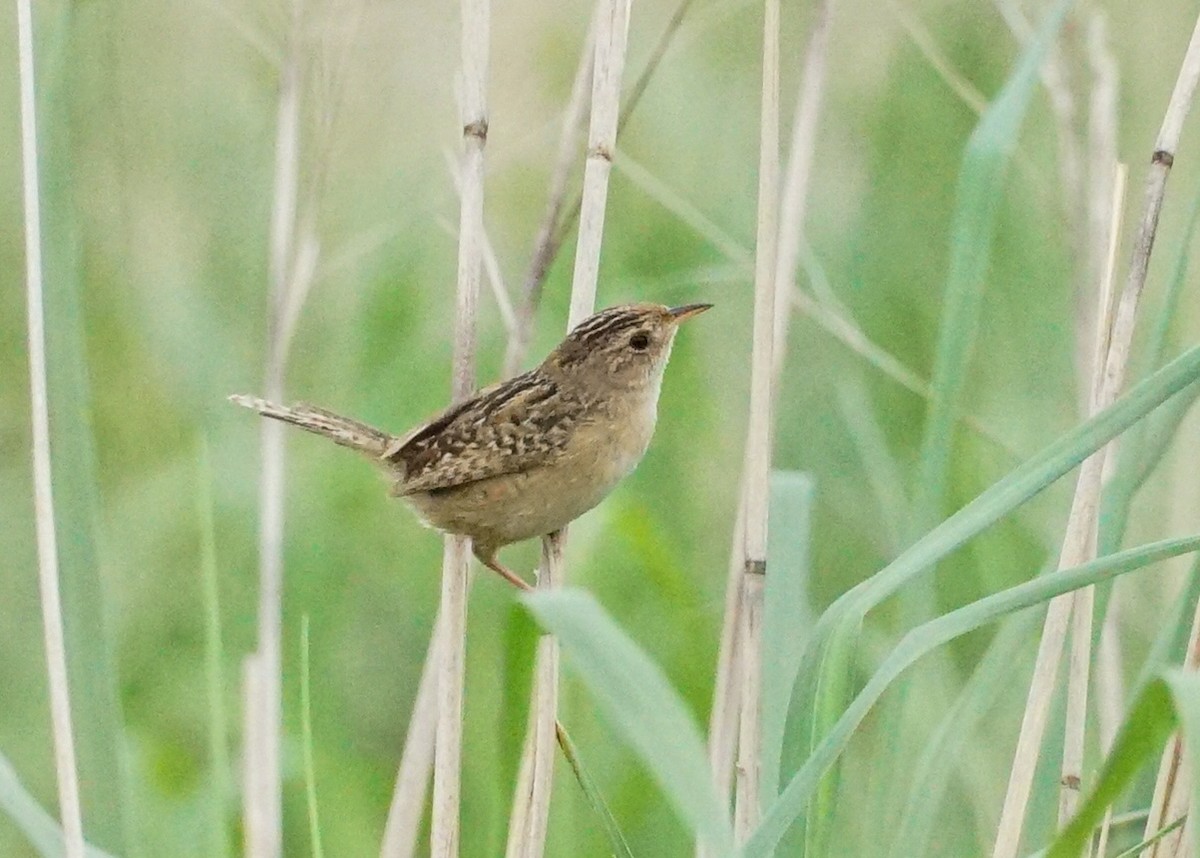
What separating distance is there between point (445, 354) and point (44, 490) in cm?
147

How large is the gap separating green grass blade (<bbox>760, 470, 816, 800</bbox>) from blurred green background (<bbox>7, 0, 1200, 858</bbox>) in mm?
638

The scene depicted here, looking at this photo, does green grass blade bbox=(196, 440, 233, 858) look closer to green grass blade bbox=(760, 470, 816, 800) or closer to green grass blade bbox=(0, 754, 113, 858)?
green grass blade bbox=(0, 754, 113, 858)

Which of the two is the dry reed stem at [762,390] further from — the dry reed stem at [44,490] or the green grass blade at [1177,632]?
the dry reed stem at [44,490]

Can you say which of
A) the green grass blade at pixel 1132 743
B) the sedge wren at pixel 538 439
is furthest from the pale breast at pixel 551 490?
the green grass blade at pixel 1132 743

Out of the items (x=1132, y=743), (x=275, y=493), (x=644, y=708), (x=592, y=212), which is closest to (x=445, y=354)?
(x=275, y=493)

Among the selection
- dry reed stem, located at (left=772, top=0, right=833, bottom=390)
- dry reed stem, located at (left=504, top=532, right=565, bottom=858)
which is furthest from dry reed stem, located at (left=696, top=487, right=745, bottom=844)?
dry reed stem, located at (left=772, top=0, right=833, bottom=390)

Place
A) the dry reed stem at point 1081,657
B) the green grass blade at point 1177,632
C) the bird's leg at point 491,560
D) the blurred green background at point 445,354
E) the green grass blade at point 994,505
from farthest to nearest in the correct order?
the blurred green background at point 445,354, the bird's leg at point 491,560, the dry reed stem at point 1081,657, the green grass blade at point 1177,632, the green grass blade at point 994,505

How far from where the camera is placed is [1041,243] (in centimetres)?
323

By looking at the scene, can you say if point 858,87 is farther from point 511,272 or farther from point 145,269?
point 145,269

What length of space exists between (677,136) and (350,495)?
1.10 m

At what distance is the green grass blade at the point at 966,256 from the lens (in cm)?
188

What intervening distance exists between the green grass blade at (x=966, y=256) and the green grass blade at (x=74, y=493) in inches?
39.9

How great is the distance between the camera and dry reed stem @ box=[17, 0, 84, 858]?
194 centimetres

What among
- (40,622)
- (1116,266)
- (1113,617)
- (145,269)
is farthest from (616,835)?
(145,269)
